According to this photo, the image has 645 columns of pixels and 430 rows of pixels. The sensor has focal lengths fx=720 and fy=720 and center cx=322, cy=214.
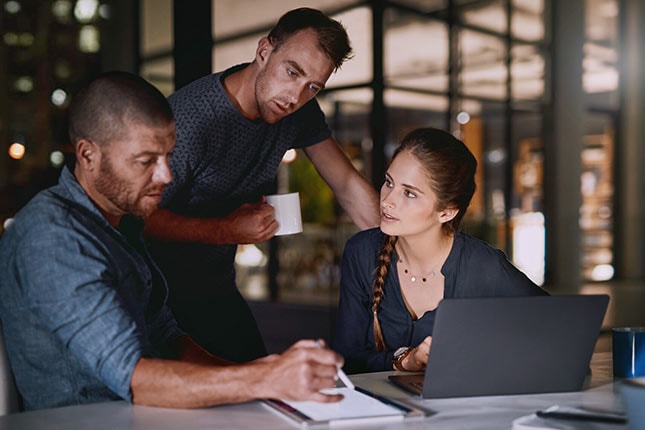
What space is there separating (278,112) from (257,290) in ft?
17.2

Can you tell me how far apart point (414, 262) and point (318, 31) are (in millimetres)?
847

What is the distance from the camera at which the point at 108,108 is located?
5.70 ft

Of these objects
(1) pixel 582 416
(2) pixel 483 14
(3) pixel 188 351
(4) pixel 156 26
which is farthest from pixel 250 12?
(2) pixel 483 14

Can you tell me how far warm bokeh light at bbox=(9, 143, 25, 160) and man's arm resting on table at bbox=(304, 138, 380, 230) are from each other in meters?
1.05

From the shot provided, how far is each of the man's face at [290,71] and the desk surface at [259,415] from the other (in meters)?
1.23

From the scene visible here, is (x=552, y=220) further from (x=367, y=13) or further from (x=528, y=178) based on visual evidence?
(x=367, y=13)

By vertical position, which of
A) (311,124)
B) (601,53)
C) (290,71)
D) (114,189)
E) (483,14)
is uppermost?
(483,14)

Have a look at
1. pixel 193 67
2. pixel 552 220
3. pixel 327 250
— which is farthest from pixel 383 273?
pixel 552 220

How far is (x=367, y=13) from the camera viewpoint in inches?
175

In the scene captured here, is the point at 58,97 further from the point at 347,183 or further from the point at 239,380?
the point at 239,380

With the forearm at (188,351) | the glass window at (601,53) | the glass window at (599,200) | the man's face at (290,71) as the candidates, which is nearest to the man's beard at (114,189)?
the forearm at (188,351)

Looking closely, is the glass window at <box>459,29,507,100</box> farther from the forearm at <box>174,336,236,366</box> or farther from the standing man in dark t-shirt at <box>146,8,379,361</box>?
the forearm at <box>174,336,236,366</box>

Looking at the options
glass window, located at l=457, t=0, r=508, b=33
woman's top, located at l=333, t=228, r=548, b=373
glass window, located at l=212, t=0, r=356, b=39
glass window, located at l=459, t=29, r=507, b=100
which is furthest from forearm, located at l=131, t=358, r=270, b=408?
glass window, located at l=457, t=0, r=508, b=33

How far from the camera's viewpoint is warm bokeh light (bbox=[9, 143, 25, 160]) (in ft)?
8.45
